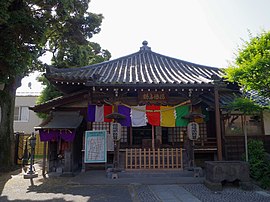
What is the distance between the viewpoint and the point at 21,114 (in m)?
24.1

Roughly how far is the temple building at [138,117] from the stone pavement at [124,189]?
717 millimetres

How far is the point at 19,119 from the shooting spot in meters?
23.9

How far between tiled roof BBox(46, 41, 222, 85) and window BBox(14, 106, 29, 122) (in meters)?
15.5

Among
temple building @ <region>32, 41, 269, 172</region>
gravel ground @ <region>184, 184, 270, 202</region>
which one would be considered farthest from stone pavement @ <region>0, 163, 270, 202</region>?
temple building @ <region>32, 41, 269, 172</region>

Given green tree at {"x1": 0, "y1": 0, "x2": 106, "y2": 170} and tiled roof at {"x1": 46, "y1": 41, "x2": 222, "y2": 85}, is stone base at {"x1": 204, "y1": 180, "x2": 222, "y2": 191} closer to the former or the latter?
tiled roof at {"x1": 46, "y1": 41, "x2": 222, "y2": 85}

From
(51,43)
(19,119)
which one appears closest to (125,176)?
(51,43)

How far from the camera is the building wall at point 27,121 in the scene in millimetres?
23641

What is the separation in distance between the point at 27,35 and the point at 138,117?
18.4 feet

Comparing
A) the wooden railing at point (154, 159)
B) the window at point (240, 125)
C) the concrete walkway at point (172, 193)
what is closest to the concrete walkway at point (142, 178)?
the wooden railing at point (154, 159)

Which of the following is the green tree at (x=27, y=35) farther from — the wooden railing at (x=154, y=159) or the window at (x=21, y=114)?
the window at (x=21, y=114)

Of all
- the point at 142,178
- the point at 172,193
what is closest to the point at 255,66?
the point at 172,193

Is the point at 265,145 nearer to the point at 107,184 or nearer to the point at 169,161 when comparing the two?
the point at 169,161

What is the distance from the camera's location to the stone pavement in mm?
6668

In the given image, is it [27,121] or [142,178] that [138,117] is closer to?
[142,178]
